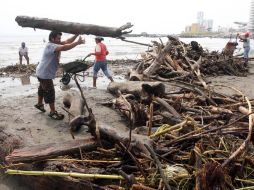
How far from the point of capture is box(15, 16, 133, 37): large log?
6.78 meters

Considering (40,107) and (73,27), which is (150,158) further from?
(40,107)

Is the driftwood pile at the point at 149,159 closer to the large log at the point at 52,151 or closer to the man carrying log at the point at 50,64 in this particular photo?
the large log at the point at 52,151

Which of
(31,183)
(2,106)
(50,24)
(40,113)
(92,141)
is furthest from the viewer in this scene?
(2,106)

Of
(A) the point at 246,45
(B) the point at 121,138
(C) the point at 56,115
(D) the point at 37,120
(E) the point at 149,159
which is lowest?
(D) the point at 37,120

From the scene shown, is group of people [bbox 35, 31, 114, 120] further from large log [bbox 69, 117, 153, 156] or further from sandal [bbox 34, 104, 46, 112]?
large log [bbox 69, 117, 153, 156]

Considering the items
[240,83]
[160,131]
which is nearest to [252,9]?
[240,83]

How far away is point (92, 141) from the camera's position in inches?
172

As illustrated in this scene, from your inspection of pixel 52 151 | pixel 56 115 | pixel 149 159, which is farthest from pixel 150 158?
pixel 56 115

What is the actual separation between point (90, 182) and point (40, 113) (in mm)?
4150

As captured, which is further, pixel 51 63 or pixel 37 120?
pixel 37 120

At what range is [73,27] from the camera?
697 cm

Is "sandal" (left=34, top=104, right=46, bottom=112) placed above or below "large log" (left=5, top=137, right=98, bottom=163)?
below

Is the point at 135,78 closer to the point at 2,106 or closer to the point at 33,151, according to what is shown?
the point at 2,106

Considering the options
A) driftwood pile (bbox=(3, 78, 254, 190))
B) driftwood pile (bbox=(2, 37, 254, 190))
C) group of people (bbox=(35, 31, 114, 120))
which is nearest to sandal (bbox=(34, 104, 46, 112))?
group of people (bbox=(35, 31, 114, 120))
